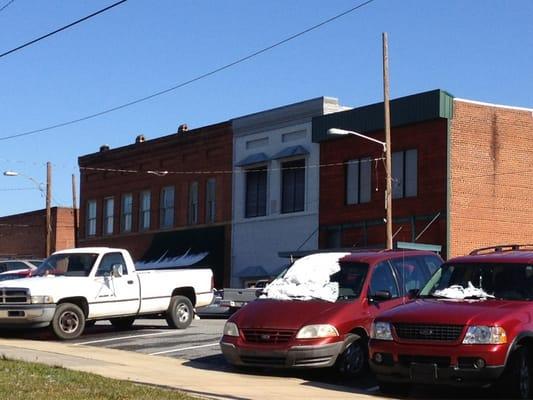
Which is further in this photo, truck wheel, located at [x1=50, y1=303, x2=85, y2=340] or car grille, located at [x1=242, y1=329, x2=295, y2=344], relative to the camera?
truck wheel, located at [x1=50, y1=303, x2=85, y2=340]

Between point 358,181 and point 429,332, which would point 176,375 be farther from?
point 358,181

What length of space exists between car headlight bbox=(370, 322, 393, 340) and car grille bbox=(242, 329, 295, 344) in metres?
1.52

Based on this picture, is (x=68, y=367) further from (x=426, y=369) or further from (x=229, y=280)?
(x=229, y=280)

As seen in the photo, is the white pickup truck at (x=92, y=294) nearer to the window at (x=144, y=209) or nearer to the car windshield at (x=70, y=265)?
the car windshield at (x=70, y=265)

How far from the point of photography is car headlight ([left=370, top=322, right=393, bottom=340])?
39.4 feet

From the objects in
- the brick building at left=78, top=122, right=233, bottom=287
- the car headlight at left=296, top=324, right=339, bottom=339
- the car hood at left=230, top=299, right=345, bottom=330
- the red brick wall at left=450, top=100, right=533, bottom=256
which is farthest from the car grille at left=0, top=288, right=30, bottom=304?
the brick building at left=78, top=122, right=233, bottom=287

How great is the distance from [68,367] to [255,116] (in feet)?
106

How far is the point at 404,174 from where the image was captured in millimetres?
38875

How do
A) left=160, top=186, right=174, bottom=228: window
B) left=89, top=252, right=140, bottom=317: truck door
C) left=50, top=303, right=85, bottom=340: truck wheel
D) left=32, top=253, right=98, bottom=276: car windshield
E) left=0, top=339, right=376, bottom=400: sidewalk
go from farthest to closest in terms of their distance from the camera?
left=160, top=186, right=174, bottom=228: window
left=32, top=253, right=98, bottom=276: car windshield
left=89, top=252, right=140, bottom=317: truck door
left=50, top=303, right=85, bottom=340: truck wheel
left=0, top=339, right=376, bottom=400: sidewalk

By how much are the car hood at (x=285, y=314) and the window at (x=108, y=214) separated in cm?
4324

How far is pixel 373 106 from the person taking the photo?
40.0 m

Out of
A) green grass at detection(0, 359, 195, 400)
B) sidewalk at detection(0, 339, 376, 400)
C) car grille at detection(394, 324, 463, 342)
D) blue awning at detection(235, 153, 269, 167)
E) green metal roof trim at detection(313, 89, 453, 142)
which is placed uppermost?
green metal roof trim at detection(313, 89, 453, 142)

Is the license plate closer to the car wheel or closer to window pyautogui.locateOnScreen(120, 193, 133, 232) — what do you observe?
the car wheel

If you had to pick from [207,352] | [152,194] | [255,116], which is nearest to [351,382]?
[207,352]
